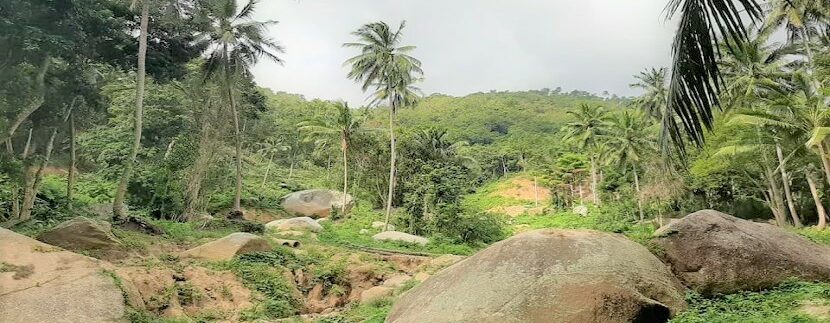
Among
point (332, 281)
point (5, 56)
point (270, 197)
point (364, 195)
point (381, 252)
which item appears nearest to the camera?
point (5, 56)

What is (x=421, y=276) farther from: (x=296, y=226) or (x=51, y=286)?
(x=296, y=226)

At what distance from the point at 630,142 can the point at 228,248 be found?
108 ft

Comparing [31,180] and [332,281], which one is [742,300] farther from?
[31,180]

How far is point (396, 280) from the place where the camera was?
1477 cm

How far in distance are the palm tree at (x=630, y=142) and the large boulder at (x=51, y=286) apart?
3592cm

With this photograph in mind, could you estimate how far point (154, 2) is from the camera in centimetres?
1991

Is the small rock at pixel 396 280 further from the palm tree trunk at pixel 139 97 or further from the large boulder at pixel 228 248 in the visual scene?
the palm tree trunk at pixel 139 97

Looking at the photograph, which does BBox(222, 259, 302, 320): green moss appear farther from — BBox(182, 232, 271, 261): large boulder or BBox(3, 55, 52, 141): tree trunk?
BBox(3, 55, 52, 141): tree trunk

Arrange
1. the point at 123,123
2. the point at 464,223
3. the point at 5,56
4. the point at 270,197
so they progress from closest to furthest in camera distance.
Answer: the point at 5,56 < the point at 464,223 < the point at 123,123 < the point at 270,197

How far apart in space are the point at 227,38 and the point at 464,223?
45.4ft

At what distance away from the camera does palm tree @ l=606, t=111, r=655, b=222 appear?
39.8m

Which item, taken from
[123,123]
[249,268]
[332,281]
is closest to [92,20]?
[249,268]

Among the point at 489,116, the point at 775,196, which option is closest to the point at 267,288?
the point at 775,196

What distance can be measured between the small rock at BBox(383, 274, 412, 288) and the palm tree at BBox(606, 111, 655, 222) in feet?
93.0
